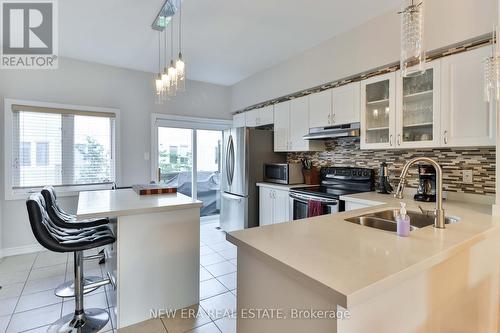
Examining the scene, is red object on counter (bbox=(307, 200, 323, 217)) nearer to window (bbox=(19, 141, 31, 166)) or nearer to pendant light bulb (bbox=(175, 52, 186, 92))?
pendant light bulb (bbox=(175, 52, 186, 92))

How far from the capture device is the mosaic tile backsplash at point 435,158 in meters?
2.15

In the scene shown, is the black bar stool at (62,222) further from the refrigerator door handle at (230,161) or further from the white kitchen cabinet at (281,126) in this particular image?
the white kitchen cabinet at (281,126)

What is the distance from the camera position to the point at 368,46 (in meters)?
2.70

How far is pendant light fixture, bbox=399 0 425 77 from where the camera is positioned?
136cm

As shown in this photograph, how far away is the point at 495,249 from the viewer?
1.59 meters

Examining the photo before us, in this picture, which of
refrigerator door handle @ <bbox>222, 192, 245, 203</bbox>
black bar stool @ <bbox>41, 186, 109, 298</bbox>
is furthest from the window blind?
→ refrigerator door handle @ <bbox>222, 192, 245, 203</bbox>

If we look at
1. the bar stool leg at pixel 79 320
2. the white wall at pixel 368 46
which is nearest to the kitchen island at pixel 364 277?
the bar stool leg at pixel 79 320

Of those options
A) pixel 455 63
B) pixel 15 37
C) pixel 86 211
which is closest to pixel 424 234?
pixel 455 63

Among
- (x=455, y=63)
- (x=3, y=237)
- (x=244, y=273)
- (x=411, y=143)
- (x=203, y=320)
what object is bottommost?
(x=203, y=320)

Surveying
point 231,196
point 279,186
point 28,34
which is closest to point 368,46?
point 279,186

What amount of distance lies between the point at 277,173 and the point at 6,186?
3.64 m

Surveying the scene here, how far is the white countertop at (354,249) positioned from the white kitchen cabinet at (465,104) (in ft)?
2.39

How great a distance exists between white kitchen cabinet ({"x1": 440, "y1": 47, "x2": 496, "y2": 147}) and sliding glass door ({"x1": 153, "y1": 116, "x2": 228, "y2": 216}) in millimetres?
3647

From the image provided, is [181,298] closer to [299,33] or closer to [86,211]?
[86,211]
